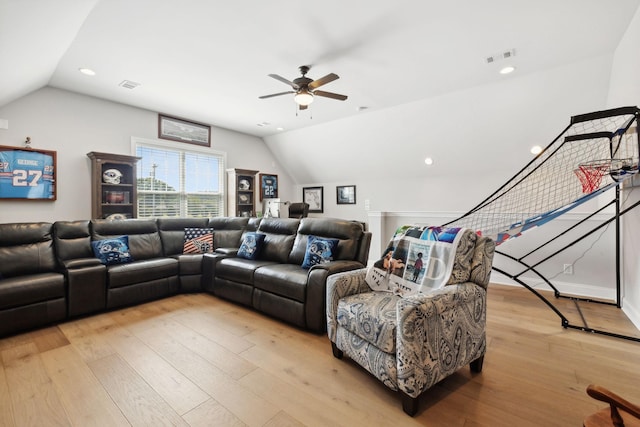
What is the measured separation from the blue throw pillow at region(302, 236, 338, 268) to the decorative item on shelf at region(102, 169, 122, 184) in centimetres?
340

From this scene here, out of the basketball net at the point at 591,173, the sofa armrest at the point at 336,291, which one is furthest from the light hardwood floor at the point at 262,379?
the basketball net at the point at 591,173

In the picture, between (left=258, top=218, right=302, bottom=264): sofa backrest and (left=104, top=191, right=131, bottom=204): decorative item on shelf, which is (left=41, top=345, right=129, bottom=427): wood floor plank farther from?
(left=104, top=191, right=131, bottom=204): decorative item on shelf

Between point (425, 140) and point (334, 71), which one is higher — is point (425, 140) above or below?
below

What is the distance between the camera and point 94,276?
10.2ft

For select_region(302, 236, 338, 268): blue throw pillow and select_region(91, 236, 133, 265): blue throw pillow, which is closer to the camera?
select_region(302, 236, 338, 268): blue throw pillow

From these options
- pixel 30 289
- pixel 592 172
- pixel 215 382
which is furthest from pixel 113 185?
pixel 592 172

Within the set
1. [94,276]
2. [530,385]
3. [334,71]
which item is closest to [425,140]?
[334,71]

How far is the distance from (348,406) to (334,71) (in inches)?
134

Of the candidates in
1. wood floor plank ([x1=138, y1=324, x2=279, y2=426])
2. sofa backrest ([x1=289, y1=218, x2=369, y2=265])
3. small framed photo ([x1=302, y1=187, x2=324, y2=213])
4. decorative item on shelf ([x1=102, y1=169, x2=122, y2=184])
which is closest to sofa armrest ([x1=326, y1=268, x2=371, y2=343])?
wood floor plank ([x1=138, y1=324, x2=279, y2=426])

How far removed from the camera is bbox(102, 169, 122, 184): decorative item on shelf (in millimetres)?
4348

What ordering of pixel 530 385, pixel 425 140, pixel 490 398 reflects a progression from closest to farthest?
pixel 490 398
pixel 530 385
pixel 425 140

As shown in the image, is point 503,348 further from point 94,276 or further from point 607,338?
point 94,276

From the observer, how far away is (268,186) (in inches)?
272

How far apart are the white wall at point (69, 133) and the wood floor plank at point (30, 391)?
7.80 feet
